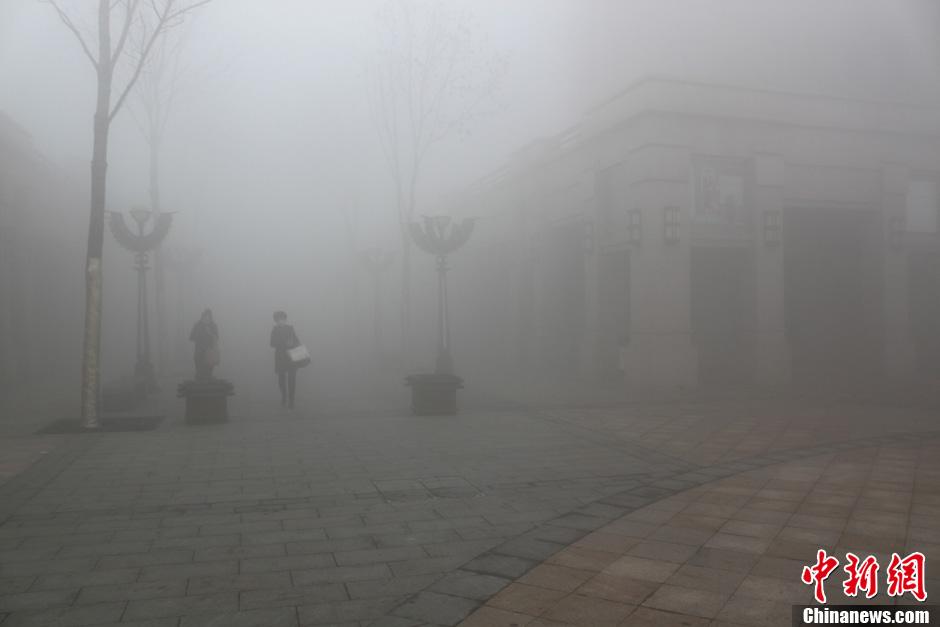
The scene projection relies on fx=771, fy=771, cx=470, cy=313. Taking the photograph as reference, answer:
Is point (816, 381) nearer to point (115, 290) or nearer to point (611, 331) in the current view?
point (611, 331)

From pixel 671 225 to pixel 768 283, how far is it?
301cm

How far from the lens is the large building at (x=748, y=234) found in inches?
669

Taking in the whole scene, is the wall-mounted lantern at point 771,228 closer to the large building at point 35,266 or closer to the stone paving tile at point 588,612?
the stone paving tile at point 588,612

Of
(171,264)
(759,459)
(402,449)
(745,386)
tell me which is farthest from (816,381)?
(171,264)

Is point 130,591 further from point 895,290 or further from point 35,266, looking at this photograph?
point 35,266

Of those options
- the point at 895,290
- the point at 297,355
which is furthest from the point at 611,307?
the point at 297,355

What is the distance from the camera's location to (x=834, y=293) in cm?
2025

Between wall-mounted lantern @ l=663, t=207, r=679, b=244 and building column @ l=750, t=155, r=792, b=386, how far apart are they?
2.42m

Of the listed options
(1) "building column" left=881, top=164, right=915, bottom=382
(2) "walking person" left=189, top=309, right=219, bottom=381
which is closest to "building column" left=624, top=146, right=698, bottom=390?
(1) "building column" left=881, top=164, right=915, bottom=382

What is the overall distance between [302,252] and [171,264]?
3097cm

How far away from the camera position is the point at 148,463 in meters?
8.59

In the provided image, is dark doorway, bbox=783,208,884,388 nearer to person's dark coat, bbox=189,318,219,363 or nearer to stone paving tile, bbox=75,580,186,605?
person's dark coat, bbox=189,318,219,363

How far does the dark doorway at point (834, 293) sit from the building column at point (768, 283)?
6.40 feet

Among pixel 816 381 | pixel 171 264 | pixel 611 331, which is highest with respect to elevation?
pixel 171 264
